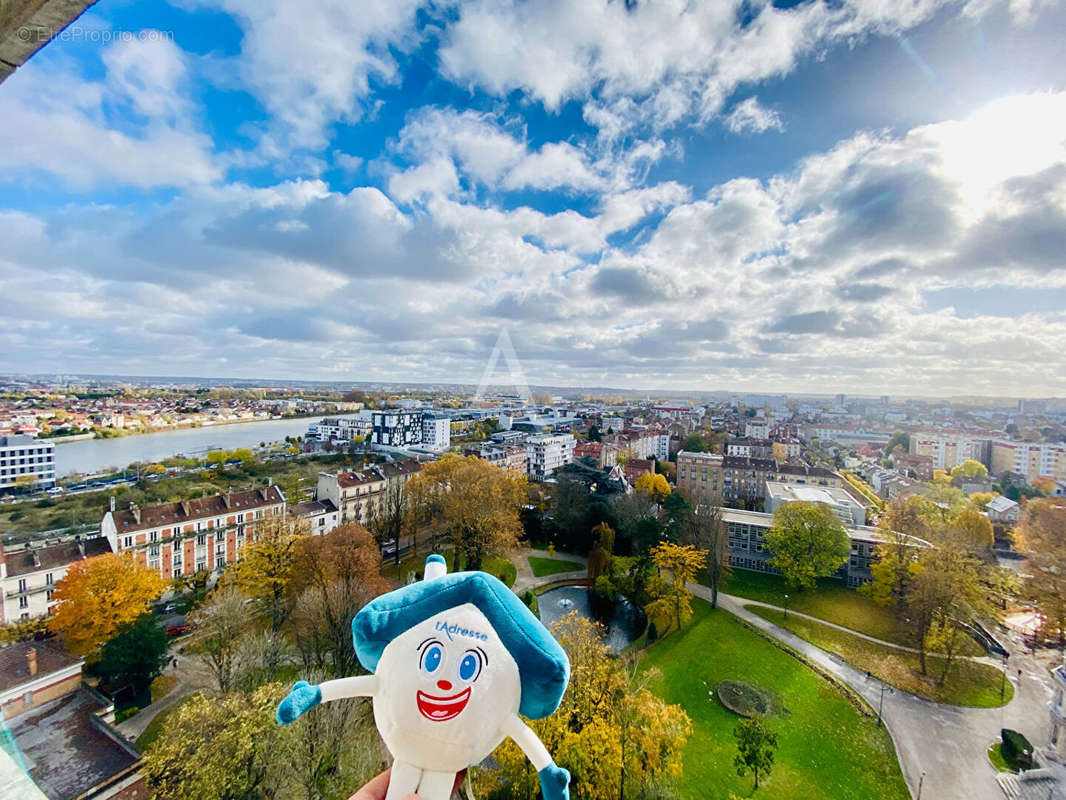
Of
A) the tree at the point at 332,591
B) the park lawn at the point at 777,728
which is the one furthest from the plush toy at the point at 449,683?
the park lawn at the point at 777,728

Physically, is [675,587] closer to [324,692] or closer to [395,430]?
[324,692]

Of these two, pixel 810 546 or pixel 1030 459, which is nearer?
pixel 810 546

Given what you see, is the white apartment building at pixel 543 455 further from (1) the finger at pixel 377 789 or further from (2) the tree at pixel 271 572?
(1) the finger at pixel 377 789

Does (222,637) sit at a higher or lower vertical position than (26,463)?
lower

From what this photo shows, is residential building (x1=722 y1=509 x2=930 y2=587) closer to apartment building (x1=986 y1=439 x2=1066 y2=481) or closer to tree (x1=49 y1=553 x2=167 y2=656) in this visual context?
tree (x1=49 y1=553 x2=167 y2=656)

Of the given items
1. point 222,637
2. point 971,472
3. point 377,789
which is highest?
point 377,789

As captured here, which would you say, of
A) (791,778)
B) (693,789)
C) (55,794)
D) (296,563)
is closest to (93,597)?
(296,563)

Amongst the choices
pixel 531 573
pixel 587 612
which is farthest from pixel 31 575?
pixel 587 612

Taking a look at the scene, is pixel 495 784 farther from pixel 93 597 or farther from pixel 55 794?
pixel 93 597
